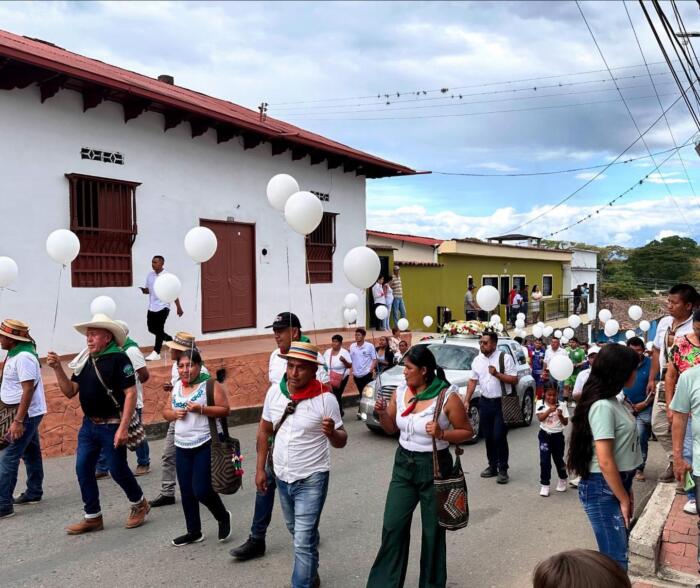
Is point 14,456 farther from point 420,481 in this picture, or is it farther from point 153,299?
point 153,299

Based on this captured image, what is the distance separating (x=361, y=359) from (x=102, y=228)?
16.6 ft

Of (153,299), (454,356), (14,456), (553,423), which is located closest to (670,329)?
(553,423)

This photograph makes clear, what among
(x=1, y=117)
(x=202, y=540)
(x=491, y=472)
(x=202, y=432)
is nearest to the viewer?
(x=202, y=432)

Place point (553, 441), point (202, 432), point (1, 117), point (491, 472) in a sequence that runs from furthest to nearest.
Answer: point (1, 117)
point (491, 472)
point (553, 441)
point (202, 432)

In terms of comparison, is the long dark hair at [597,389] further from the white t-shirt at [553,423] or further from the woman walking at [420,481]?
the white t-shirt at [553,423]

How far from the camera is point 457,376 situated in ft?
31.0

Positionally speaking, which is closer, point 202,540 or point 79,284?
point 202,540

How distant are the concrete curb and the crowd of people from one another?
678 mm

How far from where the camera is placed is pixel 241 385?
10531mm

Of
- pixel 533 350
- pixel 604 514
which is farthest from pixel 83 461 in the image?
pixel 533 350

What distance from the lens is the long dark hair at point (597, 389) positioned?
3223mm

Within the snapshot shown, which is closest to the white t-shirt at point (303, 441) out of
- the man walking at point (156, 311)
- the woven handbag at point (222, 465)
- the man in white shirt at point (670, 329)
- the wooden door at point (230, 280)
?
the woven handbag at point (222, 465)

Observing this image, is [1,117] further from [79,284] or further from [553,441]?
[553,441]

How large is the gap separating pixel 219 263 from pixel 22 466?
6244 millimetres
